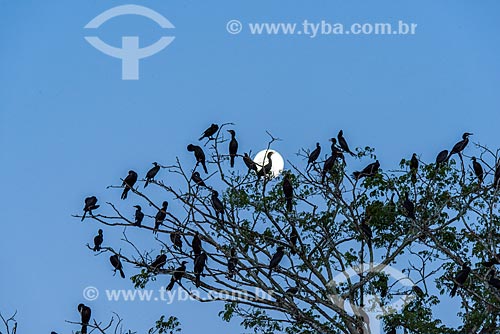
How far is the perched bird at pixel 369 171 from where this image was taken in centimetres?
1078

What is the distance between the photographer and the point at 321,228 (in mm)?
11414

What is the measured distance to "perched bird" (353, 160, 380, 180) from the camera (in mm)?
10776

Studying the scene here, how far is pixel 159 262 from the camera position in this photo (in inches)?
421

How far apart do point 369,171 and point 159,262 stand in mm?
2313

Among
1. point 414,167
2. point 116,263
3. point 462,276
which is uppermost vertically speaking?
point 414,167

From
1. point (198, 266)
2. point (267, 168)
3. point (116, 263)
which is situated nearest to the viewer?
point (198, 266)

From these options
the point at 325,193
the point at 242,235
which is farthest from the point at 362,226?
the point at 242,235

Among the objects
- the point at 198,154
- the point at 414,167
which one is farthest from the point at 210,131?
the point at 414,167

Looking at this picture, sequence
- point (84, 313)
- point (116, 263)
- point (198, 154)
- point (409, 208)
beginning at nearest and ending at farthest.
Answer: point (409, 208) < point (116, 263) < point (198, 154) < point (84, 313)

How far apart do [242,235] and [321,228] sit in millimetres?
940

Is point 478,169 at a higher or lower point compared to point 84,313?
higher

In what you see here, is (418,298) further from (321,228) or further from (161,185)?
(161,185)

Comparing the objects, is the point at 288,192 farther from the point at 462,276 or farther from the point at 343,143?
the point at 462,276

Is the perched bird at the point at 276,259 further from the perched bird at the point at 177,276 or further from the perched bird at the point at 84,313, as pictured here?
the perched bird at the point at 84,313
